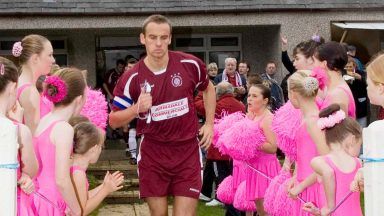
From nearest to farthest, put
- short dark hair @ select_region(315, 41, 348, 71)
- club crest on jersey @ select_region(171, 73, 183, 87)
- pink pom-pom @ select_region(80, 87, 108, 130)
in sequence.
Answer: short dark hair @ select_region(315, 41, 348, 71) < club crest on jersey @ select_region(171, 73, 183, 87) < pink pom-pom @ select_region(80, 87, 108, 130)

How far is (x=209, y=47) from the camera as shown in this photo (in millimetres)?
19125

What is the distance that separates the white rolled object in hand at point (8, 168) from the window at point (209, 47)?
1477 centimetres

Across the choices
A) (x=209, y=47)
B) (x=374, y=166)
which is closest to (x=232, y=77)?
(x=209, y=47)

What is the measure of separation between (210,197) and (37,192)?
686cm

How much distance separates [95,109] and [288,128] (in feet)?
7.12

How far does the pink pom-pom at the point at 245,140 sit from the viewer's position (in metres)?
9.28

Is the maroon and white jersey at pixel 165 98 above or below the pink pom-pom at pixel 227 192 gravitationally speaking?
above

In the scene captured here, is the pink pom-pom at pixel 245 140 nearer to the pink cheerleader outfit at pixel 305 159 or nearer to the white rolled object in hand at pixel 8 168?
the pink cheerleader outfit at pixel 305 159

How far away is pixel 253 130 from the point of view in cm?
938

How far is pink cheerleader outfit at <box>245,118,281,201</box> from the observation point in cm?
932

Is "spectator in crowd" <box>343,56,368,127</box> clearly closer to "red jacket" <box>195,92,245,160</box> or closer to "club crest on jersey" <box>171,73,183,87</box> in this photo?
"red jacket" <box>195,92,245,160</box>

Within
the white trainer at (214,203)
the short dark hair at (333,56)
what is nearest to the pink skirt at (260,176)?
the short dark hair at (333,56)

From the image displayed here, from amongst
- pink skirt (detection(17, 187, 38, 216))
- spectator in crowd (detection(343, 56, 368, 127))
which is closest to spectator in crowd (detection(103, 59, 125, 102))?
spectator in crowd (detection(343, 56, 368, 127))

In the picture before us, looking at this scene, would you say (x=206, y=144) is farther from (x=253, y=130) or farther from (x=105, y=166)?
(x=105, y=166)
